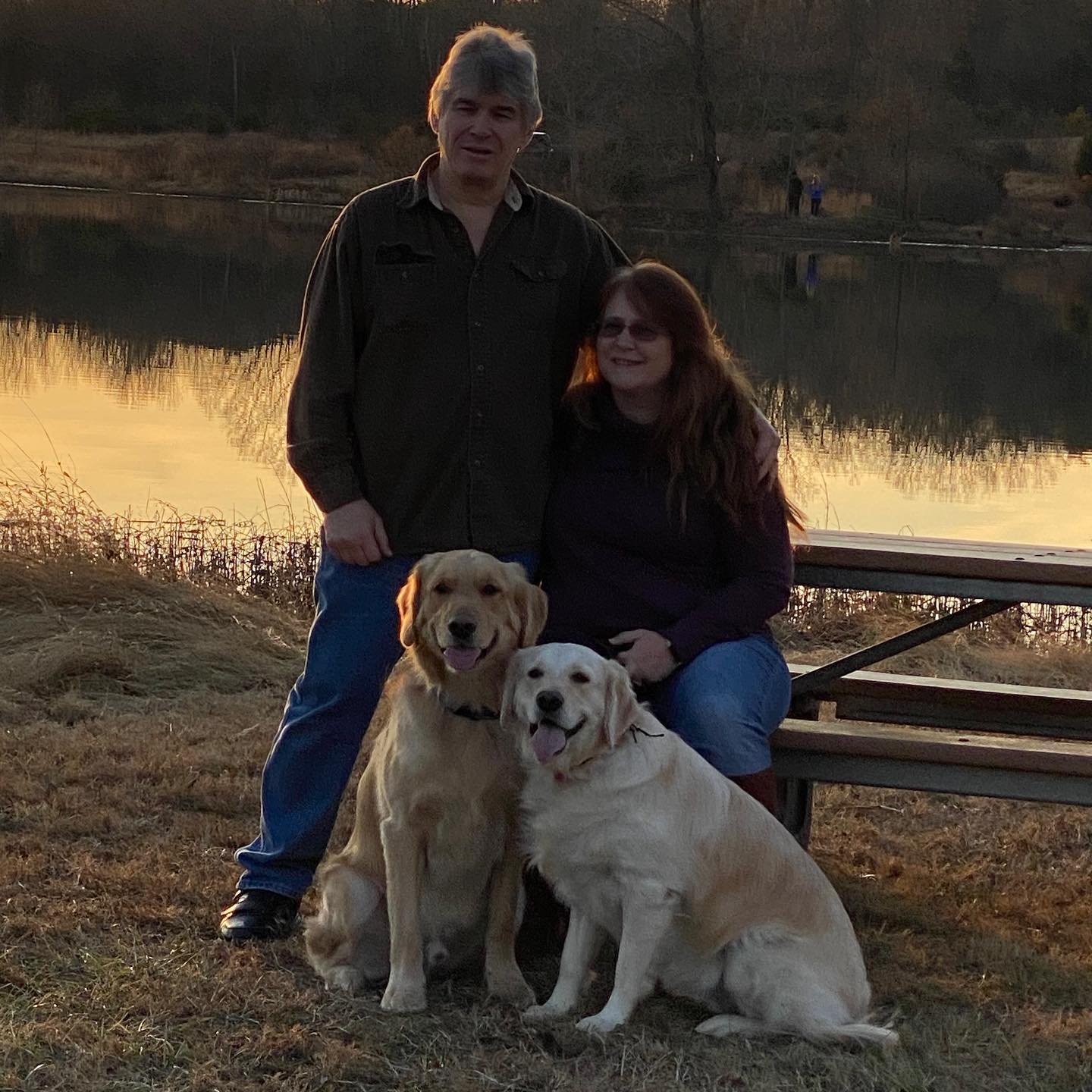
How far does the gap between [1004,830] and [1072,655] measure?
8.40 ft

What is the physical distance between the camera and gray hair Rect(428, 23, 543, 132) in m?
4.11

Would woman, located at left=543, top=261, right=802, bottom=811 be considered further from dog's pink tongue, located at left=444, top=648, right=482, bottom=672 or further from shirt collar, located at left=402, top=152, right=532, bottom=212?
dog's pink tongue, located at left=444, top=648, right=482, bottom=672

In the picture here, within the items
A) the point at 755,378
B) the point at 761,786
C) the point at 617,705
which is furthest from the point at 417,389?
the point at 755,378

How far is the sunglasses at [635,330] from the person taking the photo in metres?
4.26

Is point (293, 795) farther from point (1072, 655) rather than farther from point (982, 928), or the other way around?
point (1072, 655)

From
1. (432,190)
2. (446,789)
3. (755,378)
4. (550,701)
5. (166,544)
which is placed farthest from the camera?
(755,378)

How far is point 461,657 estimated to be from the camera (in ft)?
12.5

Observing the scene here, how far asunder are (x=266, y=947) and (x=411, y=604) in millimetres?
1004

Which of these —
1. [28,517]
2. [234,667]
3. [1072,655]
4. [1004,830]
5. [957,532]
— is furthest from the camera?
[957,532]

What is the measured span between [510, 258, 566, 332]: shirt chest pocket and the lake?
5877 mm

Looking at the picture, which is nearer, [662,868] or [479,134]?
[662,868]

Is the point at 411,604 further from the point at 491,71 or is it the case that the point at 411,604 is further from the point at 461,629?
the point at 491,71

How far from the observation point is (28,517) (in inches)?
336

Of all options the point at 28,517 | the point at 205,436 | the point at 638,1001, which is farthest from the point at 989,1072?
the point at 205,436
